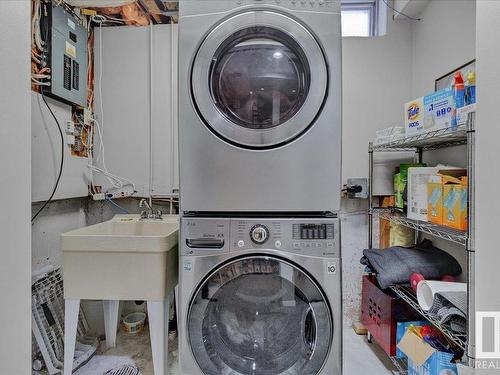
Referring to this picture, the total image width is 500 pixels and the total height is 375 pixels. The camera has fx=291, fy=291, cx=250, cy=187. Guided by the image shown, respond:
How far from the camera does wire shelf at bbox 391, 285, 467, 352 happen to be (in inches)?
46.7

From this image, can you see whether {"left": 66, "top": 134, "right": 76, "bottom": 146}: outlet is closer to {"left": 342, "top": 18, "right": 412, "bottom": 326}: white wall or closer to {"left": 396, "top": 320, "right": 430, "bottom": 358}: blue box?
{"left": 342, "top": 18, "right": 412, "bottom": 326}: white wall

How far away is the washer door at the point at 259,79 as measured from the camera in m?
1.25

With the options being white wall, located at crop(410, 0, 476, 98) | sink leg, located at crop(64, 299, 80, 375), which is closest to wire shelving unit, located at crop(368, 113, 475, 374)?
white wall, located at crop(410, 0, 476, 98)

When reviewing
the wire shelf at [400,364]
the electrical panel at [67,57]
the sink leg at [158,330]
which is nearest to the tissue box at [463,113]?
the wire shelf at [400,364]

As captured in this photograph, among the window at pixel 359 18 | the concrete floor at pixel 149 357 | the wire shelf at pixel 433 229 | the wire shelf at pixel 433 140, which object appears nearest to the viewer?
the wire shelf at pixel 433 229

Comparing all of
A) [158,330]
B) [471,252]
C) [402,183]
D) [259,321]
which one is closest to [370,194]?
[402,183]

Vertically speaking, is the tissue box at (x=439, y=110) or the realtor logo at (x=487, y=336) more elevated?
the tissue box at (x=439, y=110)

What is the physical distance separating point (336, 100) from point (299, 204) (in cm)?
47

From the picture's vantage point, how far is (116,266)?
148 centimetres

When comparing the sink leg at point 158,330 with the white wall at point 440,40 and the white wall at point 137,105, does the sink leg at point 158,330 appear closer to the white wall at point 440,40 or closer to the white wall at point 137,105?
the white wall at point 137,105

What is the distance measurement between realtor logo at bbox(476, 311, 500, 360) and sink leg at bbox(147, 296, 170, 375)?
4.46 feet

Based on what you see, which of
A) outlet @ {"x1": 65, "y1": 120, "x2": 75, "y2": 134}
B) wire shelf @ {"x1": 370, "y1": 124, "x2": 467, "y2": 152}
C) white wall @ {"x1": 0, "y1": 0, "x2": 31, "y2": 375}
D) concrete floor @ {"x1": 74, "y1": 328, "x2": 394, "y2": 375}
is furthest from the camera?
outlet @ {"x1": 65, "y1": 120, "x2": 75, "y2": 134}

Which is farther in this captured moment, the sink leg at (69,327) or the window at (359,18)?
the window at (359,18)

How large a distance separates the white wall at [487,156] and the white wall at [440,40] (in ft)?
2.08
